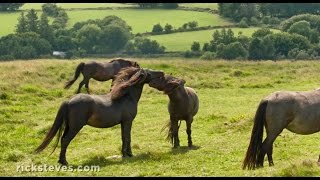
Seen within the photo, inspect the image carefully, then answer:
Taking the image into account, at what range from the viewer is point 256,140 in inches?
473

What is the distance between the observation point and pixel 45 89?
28.2m

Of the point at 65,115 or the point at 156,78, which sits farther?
the point at 156,78

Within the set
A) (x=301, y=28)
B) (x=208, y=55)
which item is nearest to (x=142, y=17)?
(x=208, y=55)

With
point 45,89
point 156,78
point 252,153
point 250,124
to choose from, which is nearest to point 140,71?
point 156,78

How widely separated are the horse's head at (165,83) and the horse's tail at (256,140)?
12.0 ft

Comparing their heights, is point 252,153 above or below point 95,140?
above

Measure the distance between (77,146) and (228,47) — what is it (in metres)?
52.3

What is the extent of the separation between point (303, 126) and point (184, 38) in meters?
63.6

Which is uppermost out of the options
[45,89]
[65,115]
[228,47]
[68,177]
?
[65,115]

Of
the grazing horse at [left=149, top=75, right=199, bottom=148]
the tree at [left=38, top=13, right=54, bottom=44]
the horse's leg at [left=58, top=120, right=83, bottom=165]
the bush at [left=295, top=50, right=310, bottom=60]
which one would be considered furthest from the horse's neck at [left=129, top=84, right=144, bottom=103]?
the tree at [left=38, top=13, right=54, bottom=44]

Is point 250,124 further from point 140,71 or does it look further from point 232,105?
point 232,105

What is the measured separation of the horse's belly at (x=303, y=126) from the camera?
12.1m

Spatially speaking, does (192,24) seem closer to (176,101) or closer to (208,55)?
(208,55)

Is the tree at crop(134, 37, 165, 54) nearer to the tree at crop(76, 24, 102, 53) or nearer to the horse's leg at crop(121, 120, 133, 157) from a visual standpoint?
the tree at crop(76, 24, 102, 53)
